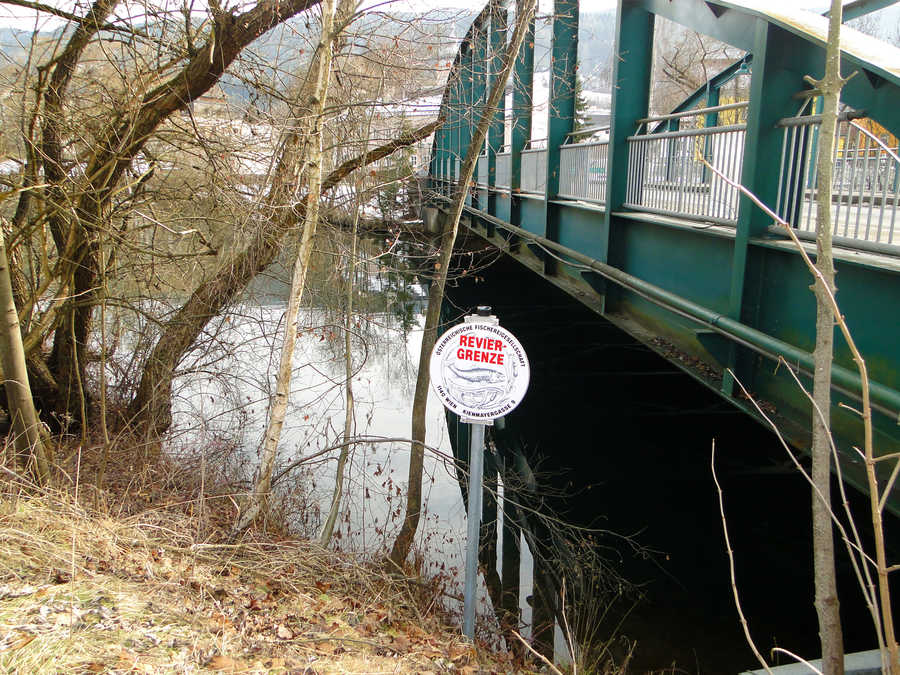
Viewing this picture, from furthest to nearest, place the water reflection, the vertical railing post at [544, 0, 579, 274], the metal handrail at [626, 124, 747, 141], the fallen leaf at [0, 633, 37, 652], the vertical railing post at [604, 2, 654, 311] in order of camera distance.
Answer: the vertical railing post at [544, 0, 579, 274] → the water reflection → the vertical railing post at [604, 2, 654, 311] → the metal handrail at [626, 124, 747, 141] → the fallen leaf at [0, 633, 37, 652]

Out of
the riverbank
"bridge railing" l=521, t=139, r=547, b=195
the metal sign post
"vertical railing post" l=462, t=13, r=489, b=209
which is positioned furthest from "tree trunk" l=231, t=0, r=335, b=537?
"bridge railing" l=521, t=139, r=547, b=195

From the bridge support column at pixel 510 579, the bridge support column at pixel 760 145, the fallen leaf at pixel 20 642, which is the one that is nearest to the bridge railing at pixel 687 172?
the bridge support column at pixel 760 145

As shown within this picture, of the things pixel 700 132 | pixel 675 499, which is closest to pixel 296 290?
pixel 700 132

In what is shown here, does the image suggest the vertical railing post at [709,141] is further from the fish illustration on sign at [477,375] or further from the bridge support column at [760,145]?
the fish illustration on sign at [477,375]

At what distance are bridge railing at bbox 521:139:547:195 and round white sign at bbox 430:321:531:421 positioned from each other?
7.28 m

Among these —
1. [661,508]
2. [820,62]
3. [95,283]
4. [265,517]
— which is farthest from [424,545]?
[820,62]

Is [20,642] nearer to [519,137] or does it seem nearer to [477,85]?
[519,137]

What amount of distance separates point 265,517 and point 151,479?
7.61 ft

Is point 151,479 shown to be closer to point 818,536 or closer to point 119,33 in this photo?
point 119,33

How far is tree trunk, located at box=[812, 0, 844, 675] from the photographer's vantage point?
2000mm

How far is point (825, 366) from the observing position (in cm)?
216

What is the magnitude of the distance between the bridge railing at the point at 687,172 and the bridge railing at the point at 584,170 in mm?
921

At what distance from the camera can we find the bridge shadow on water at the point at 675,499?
23.4ft

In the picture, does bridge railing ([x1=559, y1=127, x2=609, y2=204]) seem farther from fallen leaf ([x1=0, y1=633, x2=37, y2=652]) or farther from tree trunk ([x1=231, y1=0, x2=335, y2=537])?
fallen leaf ([x1=0, y1=633, x2=37, y2=652])
